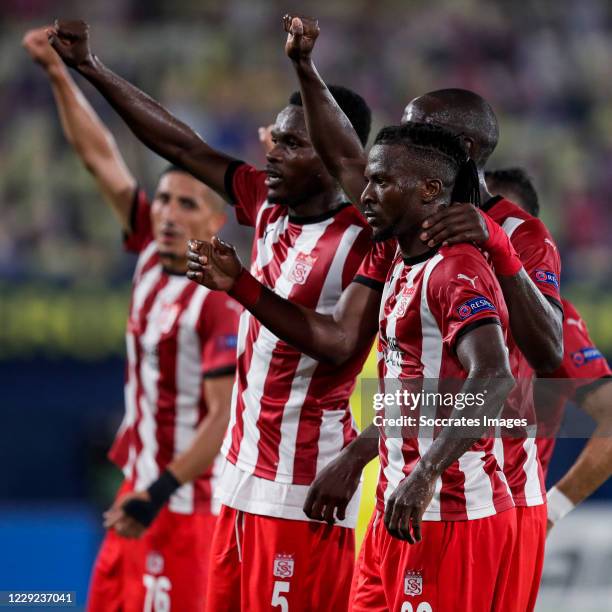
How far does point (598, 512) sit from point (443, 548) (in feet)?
15.4

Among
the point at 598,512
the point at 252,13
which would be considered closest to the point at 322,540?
the point at 598,512

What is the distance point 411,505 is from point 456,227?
754mm

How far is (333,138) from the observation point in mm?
3816

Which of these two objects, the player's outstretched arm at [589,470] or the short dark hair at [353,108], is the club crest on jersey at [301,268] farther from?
the player's outstretched arm at [589,470]

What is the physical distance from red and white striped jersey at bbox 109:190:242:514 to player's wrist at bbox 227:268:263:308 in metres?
1.64

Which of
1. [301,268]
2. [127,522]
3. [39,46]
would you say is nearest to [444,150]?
[301,268]

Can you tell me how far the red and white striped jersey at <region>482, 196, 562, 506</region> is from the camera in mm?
3537

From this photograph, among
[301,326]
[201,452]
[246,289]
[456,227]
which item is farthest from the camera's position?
[201,452]

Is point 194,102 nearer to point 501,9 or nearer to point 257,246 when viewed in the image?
point 501,9

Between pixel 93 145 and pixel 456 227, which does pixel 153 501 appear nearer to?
pixel 93 145

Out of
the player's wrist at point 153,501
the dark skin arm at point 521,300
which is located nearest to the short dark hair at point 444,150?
the dark skin arm at point 521,300

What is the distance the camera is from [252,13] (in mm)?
12391

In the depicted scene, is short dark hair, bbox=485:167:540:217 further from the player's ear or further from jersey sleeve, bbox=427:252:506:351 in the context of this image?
jersey sleeve, bbox=427:252:506:351

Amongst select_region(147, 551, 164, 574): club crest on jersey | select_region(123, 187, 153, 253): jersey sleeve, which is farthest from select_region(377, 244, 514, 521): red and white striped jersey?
select_region(123, 187, 153, 253): jersey sleeve
